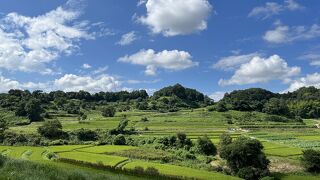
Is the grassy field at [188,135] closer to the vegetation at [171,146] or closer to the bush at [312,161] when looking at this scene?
the vegetation at [171,146]

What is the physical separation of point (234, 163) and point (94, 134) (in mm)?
49918

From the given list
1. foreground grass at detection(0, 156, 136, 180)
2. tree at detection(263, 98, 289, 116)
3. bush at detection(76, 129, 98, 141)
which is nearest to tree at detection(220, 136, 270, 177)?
foreground grass at detection(0, 156, 136, 180)

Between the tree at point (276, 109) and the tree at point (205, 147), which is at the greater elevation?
the tree at point (276, 109)

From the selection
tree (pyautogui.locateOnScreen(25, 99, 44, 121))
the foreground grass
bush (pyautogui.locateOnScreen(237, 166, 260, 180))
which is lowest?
bush (pyautogui.locateOnScreen(237, 166, 260, 180))

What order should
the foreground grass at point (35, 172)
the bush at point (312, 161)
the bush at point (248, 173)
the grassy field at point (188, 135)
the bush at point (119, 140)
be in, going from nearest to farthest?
the foreground grass at point (35, 172)
the bush at point (248, 173)
the grassy field at point (188, 135)
the bush at point (312, 161)
the bush at point (119, 140)

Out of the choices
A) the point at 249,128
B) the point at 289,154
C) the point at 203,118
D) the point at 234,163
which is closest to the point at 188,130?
the point at 249,128

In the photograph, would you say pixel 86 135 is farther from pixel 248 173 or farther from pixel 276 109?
pixel 276 109

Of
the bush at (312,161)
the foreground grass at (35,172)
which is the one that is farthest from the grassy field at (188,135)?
the foreground grass at (35,172)

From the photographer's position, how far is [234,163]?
68438 millimetres

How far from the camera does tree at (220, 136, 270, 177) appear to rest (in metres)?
66.1

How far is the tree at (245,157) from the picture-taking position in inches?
2603

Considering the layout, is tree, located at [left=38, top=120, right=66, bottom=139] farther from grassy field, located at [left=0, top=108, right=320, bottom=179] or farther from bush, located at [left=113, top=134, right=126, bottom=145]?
bush, located at [left=113, top=134, right=126, bottom=145]

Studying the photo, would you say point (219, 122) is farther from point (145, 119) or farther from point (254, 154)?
point (254, 154)

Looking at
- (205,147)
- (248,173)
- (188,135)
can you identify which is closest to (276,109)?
(188,135)
